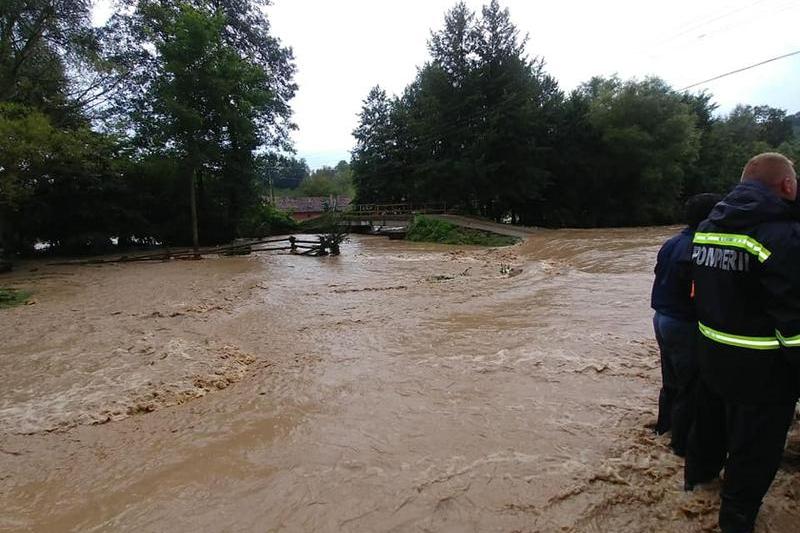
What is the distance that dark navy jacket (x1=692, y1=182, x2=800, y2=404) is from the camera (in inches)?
75.0

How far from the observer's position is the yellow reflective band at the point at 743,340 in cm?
199

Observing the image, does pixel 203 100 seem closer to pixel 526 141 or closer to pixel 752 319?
pixel 526 141

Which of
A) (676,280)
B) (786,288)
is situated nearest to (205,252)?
(676,280)

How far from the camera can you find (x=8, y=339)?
696cm

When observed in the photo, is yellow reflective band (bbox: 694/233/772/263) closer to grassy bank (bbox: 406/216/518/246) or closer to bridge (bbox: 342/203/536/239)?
grassy bank (bbox: 406/216/518/246)

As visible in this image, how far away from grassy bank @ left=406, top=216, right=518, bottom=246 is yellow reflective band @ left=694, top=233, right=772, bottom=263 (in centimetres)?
2063

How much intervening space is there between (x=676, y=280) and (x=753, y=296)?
2.92 feet

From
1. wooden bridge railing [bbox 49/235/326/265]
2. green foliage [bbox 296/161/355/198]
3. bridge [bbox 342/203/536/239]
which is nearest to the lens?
wooden bridge railing [bbox 49/235/326/265]

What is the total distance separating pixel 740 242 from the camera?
2.06 metres

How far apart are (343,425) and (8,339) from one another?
6345 mm

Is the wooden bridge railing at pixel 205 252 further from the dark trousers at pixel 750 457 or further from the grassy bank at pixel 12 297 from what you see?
the dark trousers at pixel 750 457

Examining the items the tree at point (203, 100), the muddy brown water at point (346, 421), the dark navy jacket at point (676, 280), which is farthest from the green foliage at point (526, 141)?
the dark navy jacket at point (676, 280)

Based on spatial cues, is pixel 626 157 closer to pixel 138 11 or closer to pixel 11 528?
pixel 138 11

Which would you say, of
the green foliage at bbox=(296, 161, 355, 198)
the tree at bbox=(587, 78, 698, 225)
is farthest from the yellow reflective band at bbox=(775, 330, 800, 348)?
the green foliage at bbox=(296, 161, 355, 198)
